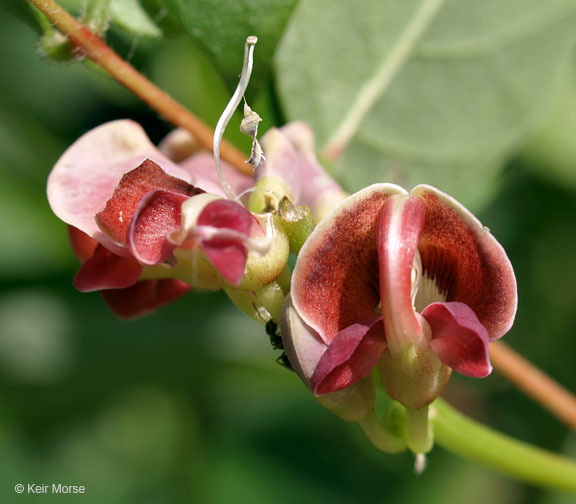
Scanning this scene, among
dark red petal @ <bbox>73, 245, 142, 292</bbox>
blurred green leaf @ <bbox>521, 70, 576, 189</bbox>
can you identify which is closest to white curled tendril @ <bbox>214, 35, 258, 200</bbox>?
dark red petal @ <bbox>73, 245, 142, 292</bbox>

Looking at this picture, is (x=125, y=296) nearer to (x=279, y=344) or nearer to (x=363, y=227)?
(x=279, y=344)

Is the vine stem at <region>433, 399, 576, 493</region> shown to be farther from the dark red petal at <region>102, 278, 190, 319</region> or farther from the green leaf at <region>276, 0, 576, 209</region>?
the green leaf at <region>276, 0, 576, 209</region>

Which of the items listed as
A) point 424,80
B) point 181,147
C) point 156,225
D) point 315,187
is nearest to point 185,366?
point 424,80

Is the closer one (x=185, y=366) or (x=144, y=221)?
(x=144, y=221)

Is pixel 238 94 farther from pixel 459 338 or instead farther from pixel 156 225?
pixel 459 338

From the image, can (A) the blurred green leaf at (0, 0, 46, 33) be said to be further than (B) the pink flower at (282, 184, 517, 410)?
Yes

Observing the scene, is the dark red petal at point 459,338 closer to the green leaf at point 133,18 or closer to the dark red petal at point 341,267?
the dark red petal at point 341,267
